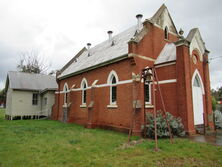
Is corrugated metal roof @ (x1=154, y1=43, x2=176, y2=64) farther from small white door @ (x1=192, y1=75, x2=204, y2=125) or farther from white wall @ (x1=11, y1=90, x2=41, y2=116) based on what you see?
white wall @ (x1=11, y1=90, x2=41, y2=116)

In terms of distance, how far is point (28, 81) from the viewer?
26.9m

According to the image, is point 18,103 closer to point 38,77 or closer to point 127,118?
point 38,77

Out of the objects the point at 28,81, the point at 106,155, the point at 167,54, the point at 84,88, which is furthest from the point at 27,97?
the point at 106,155

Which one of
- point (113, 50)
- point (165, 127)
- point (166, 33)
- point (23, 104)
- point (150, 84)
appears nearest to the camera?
point (165, 127)

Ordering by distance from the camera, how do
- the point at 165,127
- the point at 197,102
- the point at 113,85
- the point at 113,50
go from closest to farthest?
1. the point at 165,127
2. the point at 197,102
3. the point at 113,85
4. the point at 113,50

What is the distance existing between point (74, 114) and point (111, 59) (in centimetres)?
868

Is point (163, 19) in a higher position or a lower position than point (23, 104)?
higher

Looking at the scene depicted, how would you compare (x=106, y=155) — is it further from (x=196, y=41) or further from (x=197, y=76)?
(x=196, y=41)

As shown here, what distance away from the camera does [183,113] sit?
11.2m

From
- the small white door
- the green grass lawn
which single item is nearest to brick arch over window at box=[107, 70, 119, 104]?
the green grass lawn

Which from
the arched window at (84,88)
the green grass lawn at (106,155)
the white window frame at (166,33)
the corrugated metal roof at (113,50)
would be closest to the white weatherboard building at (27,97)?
the corrugated metal roof at (113,50)

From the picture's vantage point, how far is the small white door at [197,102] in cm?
1240

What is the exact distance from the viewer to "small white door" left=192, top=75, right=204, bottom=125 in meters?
12.4

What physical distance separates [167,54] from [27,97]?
71.4ft
